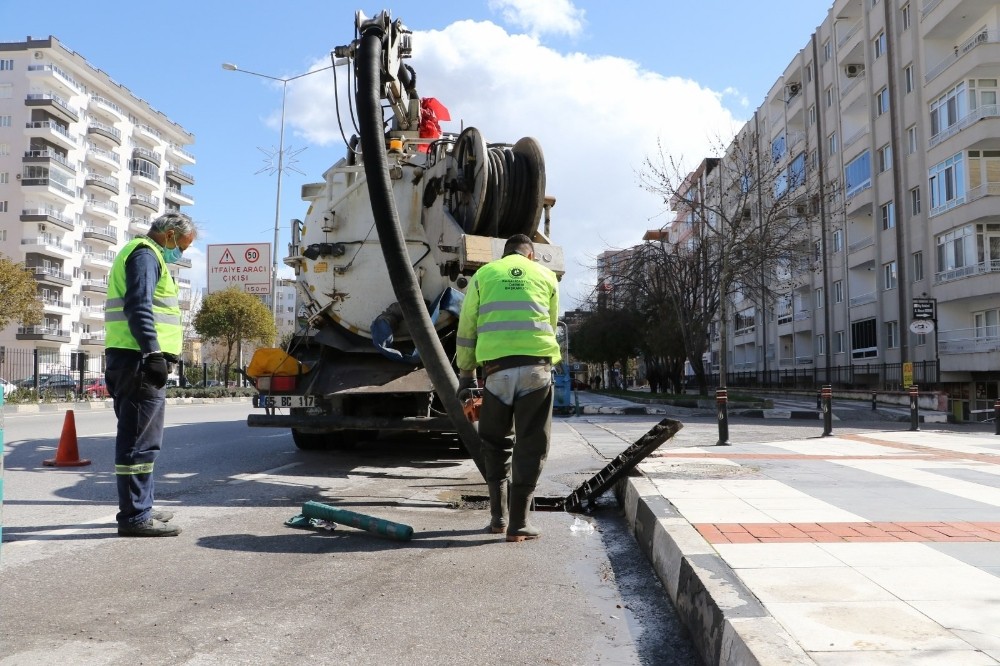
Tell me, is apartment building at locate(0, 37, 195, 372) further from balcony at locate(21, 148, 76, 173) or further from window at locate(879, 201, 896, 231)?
window at locate(879, 201, 896, 231)

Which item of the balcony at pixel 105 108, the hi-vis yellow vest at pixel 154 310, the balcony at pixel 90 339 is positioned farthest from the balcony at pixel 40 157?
the hi-vis yellow vest at pixel 154 310

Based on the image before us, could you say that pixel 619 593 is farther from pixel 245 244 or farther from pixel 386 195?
pixel 245 244

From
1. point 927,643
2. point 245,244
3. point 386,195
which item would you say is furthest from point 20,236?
point 927,643

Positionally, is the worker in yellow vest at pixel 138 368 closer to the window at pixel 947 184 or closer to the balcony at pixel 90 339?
the window at pixel 947 184

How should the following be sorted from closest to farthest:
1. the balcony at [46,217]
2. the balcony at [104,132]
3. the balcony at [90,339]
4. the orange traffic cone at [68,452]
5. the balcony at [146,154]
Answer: the orange traffic cone at [68,452], the balcony at [46,217], the balcony at [90,339], the balcony at [104,132], the balcony at [146,154]

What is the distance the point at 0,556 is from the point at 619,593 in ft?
10.2

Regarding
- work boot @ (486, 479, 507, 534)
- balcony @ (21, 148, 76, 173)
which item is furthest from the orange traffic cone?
balcony @ (21, 148, 76, 173)

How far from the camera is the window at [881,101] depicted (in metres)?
32.2

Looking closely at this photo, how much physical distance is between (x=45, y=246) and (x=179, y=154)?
23.9 meters

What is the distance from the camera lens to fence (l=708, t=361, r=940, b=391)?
27578mm

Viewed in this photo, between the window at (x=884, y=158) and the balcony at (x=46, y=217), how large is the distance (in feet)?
182

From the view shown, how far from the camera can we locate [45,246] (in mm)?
58031

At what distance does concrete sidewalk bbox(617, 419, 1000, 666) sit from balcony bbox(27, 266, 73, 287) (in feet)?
200

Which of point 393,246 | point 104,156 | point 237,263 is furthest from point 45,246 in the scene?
point 393,246
